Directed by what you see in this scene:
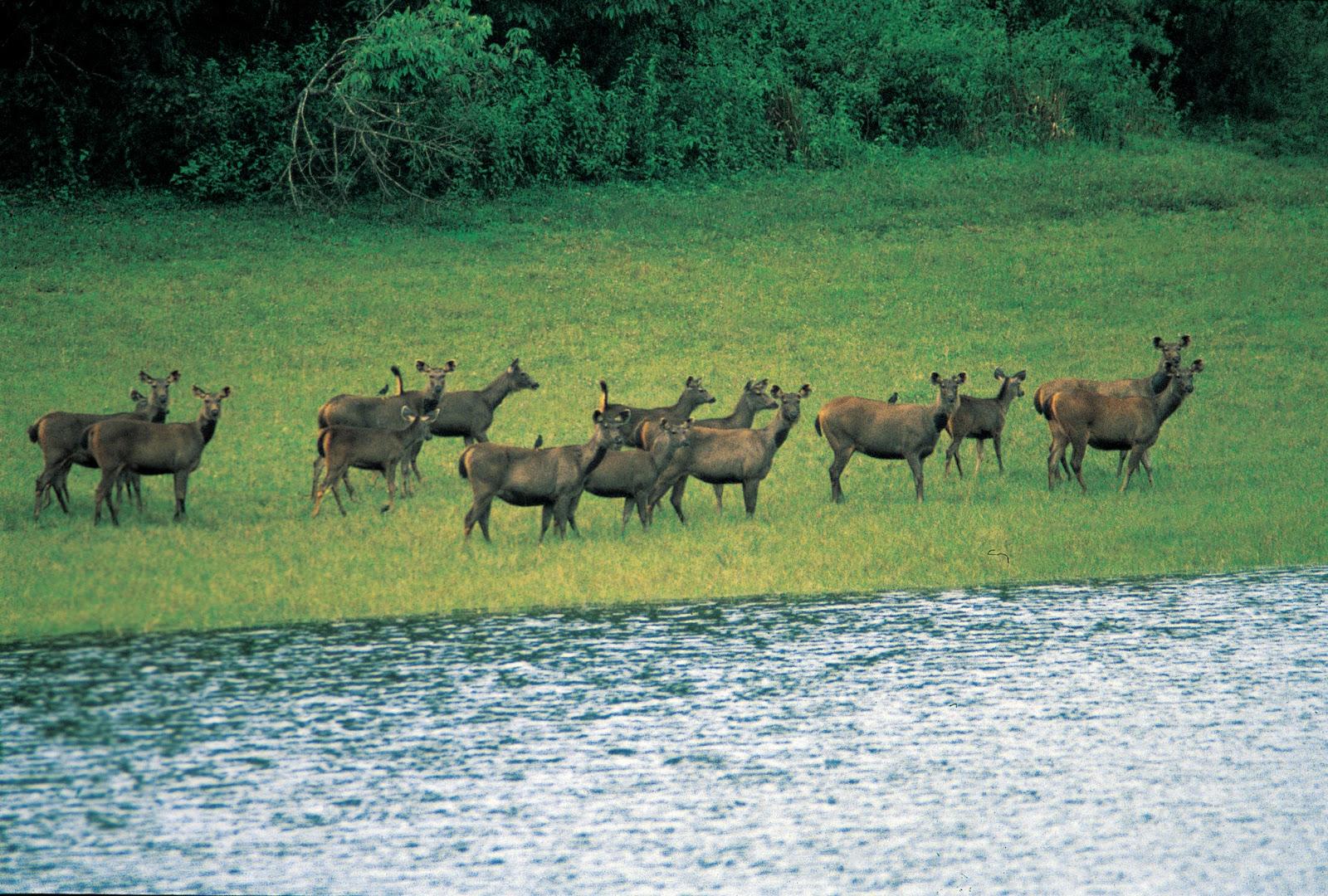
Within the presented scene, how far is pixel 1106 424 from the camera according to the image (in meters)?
21.5

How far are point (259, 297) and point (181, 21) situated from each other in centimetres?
1033

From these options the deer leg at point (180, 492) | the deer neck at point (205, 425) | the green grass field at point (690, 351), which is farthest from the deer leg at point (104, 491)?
the deer neck at point (205, 425)

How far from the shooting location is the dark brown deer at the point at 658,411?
20984 mm

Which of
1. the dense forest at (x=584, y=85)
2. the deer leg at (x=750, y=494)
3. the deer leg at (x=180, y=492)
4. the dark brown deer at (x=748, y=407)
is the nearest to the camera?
the deer leg at (x=180, y=492)

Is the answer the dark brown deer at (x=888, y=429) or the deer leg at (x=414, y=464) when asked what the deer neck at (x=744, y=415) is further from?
the deer leg at (x=414, y=464)

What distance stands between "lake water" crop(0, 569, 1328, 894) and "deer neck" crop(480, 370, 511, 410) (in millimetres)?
8133

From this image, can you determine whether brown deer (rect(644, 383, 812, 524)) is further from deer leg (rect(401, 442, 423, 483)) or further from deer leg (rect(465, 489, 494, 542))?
deer leg (rect(401, 442, 423, 483))

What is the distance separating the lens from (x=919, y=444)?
2123cm

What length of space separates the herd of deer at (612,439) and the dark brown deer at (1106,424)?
0.02 metres

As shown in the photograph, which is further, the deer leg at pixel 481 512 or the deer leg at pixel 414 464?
the deer leg at pixel 414 464

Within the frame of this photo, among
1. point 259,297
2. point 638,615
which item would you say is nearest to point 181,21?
point 259,297

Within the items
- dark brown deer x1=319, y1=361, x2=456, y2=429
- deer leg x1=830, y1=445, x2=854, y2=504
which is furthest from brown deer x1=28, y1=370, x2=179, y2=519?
deer leg x1=830, y1=445, x2=854, y2=504

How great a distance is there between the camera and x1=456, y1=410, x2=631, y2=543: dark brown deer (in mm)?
18281

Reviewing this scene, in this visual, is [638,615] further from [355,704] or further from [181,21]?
[181,21]
